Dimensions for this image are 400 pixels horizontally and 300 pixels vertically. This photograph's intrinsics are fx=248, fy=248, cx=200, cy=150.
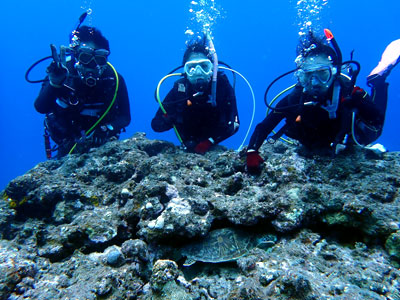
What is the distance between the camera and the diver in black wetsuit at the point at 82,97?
563cm

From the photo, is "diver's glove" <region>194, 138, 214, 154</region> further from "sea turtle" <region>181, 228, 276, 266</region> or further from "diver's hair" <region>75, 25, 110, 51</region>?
"diver's hair" <region>75, 25, 110, 51</region>

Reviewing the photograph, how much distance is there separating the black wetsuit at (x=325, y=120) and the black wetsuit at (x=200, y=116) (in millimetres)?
1378

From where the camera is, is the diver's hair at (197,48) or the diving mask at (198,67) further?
the diver's hair at (197,48)

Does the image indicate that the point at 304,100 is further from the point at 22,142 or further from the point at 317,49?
the point at 22,142

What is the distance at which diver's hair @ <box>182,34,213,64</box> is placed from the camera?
5.93 m

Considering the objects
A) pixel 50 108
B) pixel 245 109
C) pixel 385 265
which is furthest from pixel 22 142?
pixel 385 265

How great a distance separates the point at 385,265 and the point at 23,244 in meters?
3.50

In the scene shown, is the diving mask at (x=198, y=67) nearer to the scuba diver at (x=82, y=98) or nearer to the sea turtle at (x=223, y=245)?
the scuba diver at (x=82, y=98)

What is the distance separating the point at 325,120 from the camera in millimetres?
4246

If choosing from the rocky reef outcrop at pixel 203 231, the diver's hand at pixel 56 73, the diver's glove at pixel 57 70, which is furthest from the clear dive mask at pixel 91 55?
the rocky reef outcrop at pixel 203 231

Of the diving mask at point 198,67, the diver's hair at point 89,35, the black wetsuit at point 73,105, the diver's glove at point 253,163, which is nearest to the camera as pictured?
the diver's glove at point 253,163

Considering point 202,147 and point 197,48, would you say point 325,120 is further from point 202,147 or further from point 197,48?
point 197,48

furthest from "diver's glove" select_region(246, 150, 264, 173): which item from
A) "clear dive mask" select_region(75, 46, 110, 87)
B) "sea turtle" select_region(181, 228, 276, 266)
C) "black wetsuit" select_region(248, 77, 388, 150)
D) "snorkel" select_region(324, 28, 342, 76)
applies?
"clear dive mask" select_region(75, 46, 110, 87)

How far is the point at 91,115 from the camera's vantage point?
5.91 m
